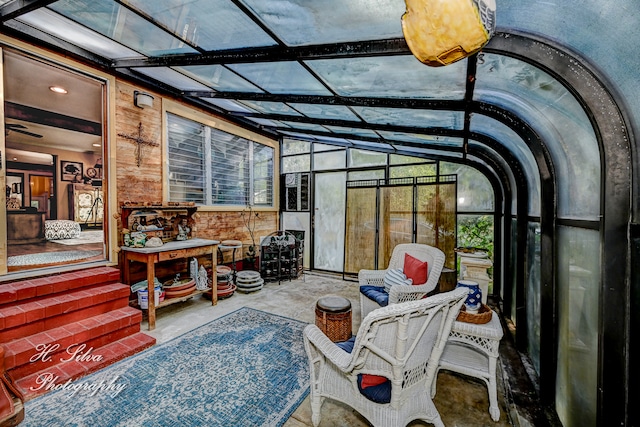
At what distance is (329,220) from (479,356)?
415 cm

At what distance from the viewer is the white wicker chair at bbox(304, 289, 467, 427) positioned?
1452mm

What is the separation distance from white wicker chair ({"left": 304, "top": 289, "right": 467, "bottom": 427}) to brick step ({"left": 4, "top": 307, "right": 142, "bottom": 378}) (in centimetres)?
235

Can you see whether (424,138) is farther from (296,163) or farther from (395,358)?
(296,163)

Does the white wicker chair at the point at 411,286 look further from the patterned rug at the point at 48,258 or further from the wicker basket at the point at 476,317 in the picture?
the patterned rug at the point at 48,258

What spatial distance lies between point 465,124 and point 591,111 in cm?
167

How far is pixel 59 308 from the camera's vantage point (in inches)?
104

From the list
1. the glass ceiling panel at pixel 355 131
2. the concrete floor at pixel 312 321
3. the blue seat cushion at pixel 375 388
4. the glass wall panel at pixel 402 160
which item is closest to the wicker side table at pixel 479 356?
the concrete floor at pixel 312 321

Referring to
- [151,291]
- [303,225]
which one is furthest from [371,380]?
[303,225]

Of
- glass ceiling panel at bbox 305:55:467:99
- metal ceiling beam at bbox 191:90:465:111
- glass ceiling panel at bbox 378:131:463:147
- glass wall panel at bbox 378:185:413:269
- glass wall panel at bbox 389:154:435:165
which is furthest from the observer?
glass wall panel at bbox 389:154:435:165

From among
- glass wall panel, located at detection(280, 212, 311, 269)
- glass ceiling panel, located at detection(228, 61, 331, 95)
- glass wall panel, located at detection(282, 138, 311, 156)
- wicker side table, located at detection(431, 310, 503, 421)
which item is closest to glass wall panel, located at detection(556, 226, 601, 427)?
wicker side table, located at detection(431, 310, 503, 421)

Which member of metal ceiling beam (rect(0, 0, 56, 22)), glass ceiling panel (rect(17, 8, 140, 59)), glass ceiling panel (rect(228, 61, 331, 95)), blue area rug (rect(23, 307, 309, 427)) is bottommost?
blue area rug (rect(23, 307, 309, 427))

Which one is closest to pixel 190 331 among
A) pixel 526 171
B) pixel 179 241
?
pixel 179 241

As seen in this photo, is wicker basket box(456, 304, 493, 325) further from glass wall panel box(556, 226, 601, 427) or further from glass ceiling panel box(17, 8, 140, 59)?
glass ceiling panel box(17, 8, 140, 59)

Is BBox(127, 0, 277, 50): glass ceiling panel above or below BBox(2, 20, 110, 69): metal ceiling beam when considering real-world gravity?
below
